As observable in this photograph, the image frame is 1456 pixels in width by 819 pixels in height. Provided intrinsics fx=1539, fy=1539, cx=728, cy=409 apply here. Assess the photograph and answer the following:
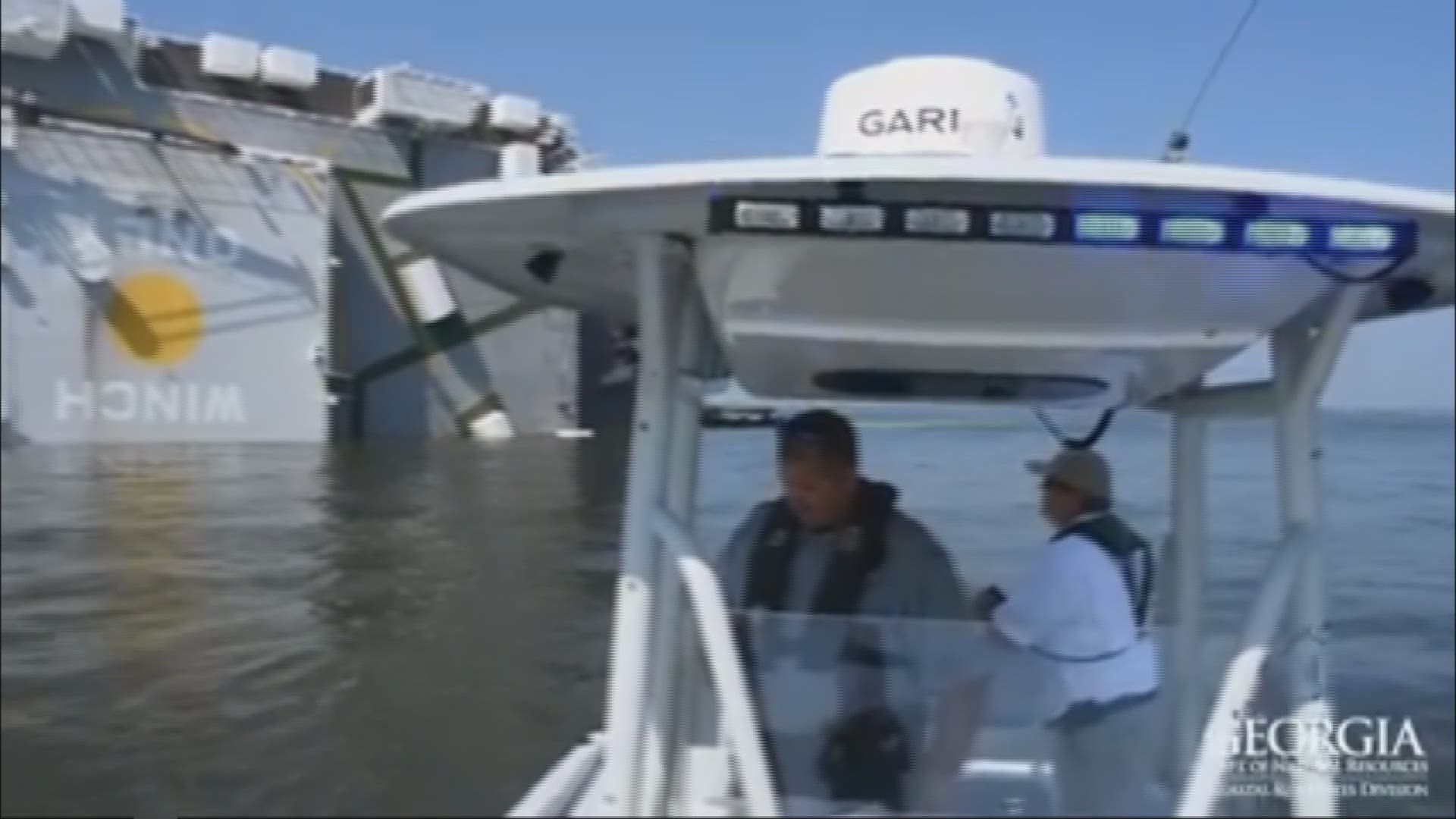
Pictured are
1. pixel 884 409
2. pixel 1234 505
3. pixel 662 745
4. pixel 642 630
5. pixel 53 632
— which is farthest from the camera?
pixel 53 632

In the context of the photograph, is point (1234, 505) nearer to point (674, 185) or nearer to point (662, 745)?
point (662, 745)

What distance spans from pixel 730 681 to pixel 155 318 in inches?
1268

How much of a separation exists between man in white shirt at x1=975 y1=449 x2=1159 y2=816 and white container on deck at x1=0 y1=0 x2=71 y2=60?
31.2 m

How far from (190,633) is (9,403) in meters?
19.3

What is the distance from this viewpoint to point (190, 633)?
1357cm

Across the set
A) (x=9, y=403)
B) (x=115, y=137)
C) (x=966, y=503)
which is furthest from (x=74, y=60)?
(x=966, y=503)

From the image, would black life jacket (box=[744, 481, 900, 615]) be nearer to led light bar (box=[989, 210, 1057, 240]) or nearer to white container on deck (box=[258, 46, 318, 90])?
led light bar (box=[989, 210, 1057, 240])

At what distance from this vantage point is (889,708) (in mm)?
3275

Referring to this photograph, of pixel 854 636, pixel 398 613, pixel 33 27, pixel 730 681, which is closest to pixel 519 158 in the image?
pixel 33 27

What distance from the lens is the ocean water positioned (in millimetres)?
4703

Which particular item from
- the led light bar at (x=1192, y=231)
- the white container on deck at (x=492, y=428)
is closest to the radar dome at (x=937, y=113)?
the led light bar at (x=1192, y=231)

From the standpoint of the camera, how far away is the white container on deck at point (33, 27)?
30203 mm

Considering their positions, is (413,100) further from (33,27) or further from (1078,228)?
(1078,228)

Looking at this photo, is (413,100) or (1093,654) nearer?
(1093,654)
